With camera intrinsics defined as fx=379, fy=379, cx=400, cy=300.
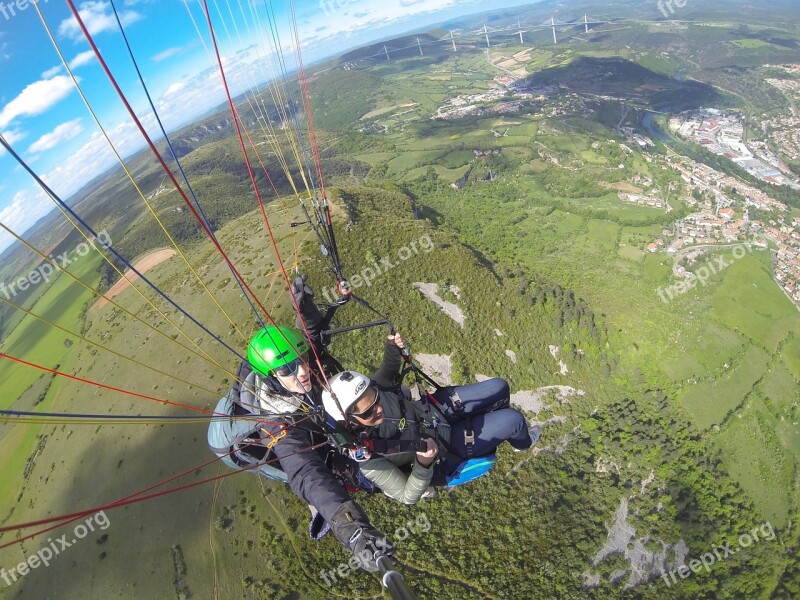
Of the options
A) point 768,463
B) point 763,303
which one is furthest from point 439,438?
point 763,303

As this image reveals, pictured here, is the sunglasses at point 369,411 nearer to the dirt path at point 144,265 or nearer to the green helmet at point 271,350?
the green helmet at point 271,350

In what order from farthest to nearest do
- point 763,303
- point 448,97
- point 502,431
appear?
1. point 448,97
2. point 763,303
3. point 502,431

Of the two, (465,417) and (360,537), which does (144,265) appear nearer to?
(465,417)

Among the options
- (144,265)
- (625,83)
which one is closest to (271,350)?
(144,265)

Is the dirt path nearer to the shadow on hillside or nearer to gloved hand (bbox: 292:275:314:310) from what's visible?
gloved hand (bbox: 292:275:314:310)

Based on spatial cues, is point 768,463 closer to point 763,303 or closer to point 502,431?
point 763,303

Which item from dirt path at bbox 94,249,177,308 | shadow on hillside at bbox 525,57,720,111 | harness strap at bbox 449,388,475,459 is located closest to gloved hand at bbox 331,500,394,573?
harness strap at bbox 449,388,475,459

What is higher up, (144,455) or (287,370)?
(287,370)
